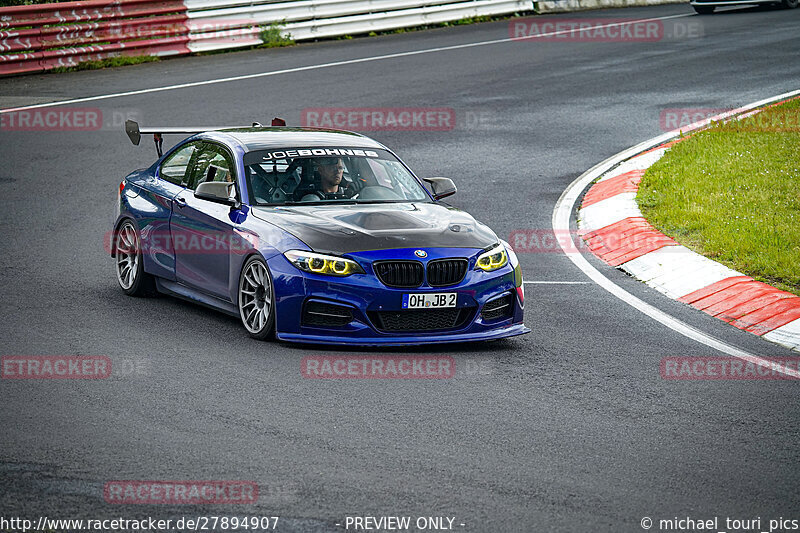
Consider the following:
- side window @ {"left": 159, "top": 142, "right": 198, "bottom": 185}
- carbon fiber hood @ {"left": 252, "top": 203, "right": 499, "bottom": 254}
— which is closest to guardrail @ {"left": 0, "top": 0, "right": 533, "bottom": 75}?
side window @ {"left": 159, "top": 142, "right": 198, "bottom": 185}

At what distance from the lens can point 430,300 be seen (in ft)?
26.2

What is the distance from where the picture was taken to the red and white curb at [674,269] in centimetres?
898

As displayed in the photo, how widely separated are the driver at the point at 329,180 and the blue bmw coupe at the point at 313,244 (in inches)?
0.5

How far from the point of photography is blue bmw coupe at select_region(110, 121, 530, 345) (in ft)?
26.1

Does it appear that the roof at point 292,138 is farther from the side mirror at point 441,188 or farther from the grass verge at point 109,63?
the grass verge at point 109,63

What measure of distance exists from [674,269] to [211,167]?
14.1ft

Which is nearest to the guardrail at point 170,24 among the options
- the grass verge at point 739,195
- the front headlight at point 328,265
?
the grass verge at point 739,195

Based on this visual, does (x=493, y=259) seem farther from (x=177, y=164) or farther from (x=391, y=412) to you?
(x=177, y=164)

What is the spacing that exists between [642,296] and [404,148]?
23.0 ft

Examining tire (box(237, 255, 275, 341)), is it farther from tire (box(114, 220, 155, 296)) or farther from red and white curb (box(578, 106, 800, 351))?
red and white curb (box(578, 106, 800, 351))

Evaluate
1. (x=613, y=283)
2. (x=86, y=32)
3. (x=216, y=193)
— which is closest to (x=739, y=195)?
(x=613, y=283)

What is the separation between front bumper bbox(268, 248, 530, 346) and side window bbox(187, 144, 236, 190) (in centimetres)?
149

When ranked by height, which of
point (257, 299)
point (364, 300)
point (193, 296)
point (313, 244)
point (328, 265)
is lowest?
point (193, 296)

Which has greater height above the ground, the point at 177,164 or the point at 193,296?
the point at 177,164
